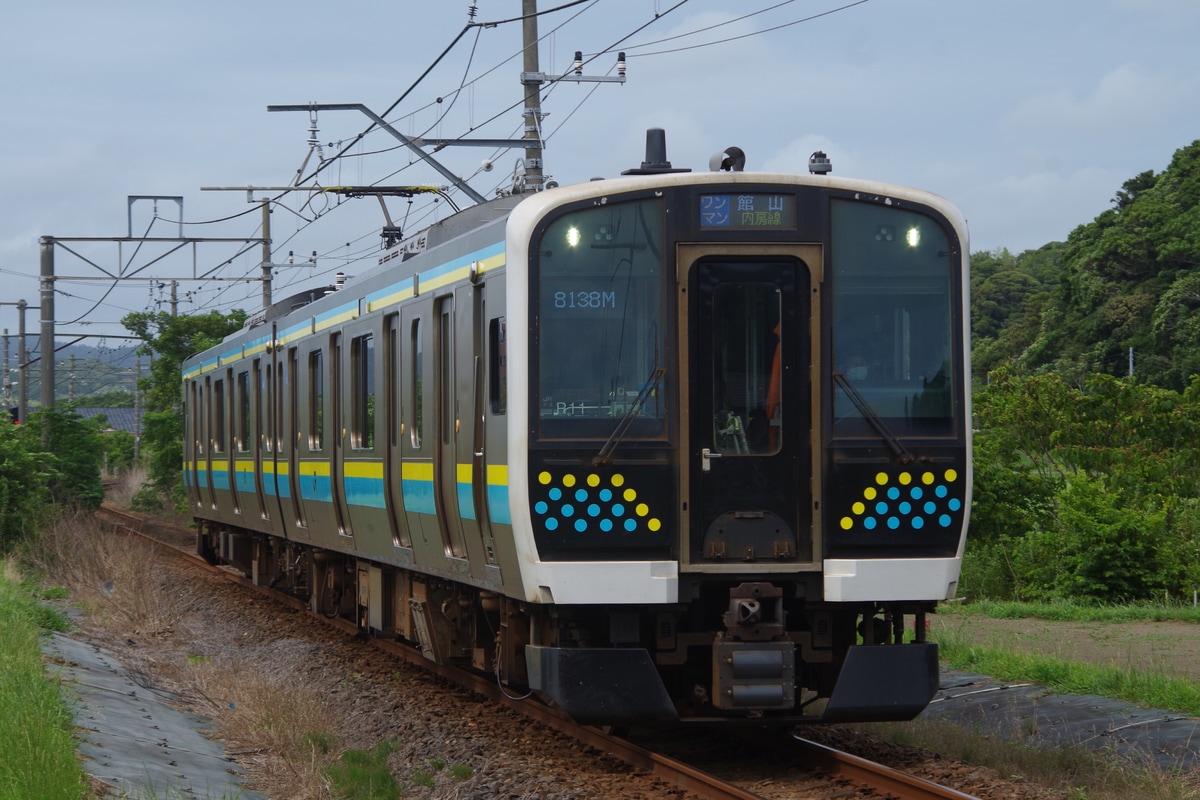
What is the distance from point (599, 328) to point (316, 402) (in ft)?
21.4

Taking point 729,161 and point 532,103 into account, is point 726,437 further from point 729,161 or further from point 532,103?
point 532,103

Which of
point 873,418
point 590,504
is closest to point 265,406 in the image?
point 590,504

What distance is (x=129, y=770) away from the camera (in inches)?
297

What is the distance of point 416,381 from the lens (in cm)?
1059

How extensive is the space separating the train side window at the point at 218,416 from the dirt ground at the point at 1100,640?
9.65 metres

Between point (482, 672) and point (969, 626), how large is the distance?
521cm

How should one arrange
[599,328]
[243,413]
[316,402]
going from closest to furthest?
[599,328] → [316,402] → [243,413]

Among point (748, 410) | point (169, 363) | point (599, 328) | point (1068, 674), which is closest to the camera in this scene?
point (599, 328)

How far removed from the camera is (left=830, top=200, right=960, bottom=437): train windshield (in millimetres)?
8234

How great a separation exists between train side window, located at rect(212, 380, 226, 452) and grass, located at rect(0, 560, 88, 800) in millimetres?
9428

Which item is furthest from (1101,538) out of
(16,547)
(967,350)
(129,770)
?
(16,547)

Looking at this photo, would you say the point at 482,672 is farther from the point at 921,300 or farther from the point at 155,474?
the point at 155,474

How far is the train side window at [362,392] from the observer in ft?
39.4

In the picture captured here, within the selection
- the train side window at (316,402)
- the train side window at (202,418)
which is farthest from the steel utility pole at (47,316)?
the train side window at (316,402)
